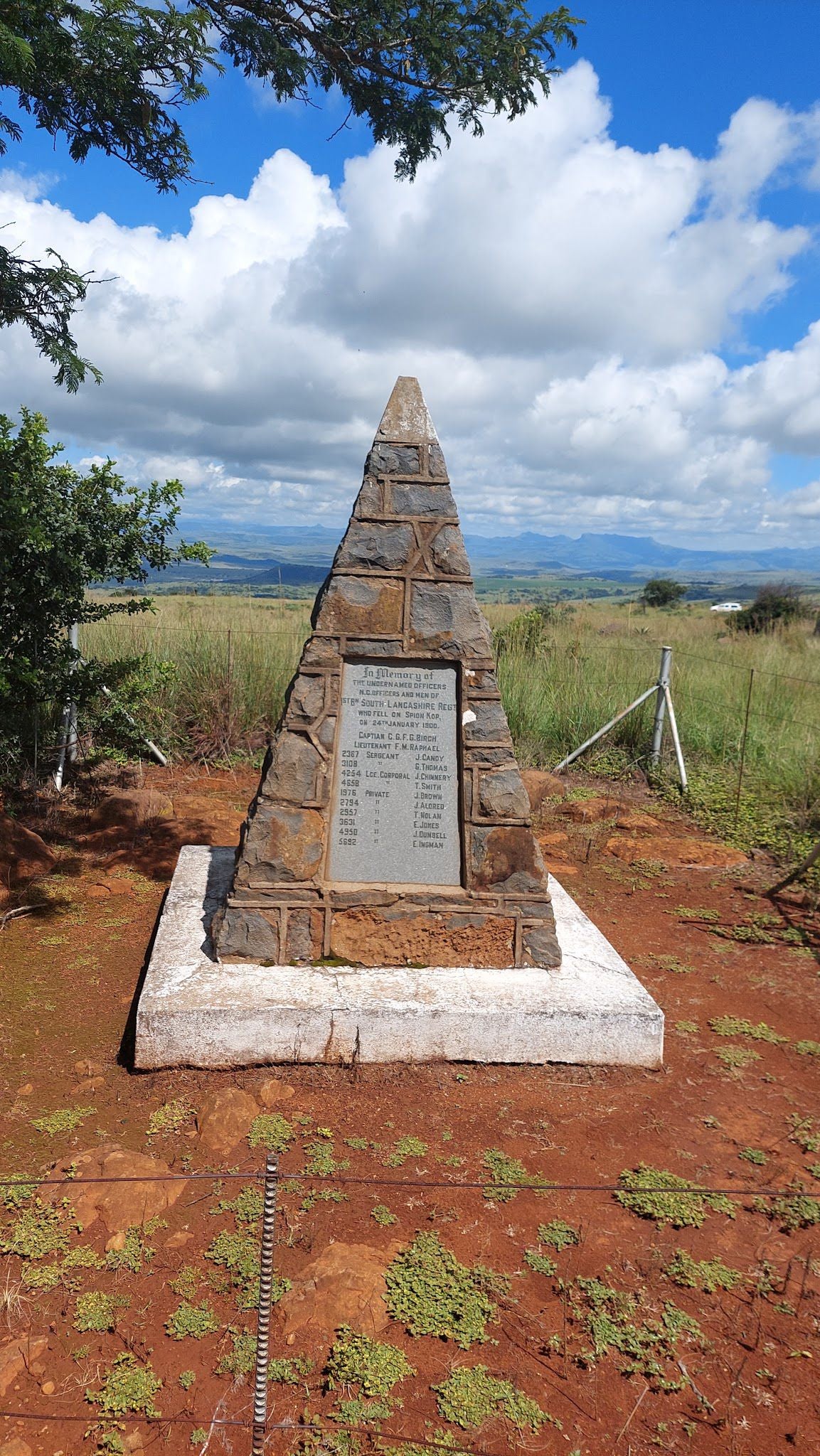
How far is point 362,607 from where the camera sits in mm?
3986

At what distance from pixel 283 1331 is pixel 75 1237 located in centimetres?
75

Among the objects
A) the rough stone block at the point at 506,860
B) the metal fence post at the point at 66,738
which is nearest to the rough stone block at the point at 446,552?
the rough stone block at the point at 506,860

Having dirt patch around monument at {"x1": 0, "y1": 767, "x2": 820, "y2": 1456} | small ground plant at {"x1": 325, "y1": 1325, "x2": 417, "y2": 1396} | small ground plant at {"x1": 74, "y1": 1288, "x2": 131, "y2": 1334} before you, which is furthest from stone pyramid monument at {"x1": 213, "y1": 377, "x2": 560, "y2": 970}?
small ground plant at {"x1": 325, "y1": 1325, "x2": 417, "y2": 1396}

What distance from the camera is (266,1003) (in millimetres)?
3604

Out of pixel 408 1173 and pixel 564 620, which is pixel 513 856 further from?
pixel 564 620

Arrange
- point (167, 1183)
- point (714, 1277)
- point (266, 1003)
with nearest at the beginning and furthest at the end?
point (714, 1277)
point (167, 1183)
point (266, 1003)

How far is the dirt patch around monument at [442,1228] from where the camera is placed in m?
2.15

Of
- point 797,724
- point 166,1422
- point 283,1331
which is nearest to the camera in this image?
point 166,1422

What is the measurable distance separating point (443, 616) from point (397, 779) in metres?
0.77

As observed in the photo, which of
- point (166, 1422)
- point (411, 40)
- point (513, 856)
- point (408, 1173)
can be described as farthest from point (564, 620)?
point (166, 1422)

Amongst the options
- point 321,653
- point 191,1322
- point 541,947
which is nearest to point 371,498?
point 321,653

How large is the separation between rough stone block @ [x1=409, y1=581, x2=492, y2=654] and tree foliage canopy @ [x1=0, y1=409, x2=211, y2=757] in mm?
2047

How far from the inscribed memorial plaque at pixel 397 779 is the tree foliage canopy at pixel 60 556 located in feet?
6.29

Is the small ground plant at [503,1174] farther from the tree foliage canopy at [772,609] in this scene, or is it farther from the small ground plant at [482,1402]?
the tree foliage canopy at [772,609]
